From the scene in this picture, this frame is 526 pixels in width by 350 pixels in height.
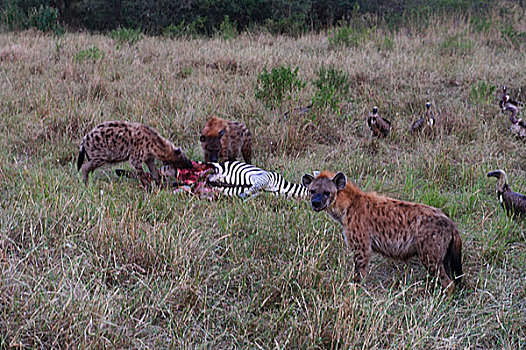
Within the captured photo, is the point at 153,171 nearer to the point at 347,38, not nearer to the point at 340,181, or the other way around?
the point at 340,181

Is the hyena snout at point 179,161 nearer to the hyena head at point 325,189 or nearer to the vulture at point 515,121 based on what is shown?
the hyena head at point 325,189

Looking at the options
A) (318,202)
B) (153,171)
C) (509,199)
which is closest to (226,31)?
(153,171)

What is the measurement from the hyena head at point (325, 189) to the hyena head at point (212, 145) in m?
2.39

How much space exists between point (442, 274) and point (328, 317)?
0.99 meters

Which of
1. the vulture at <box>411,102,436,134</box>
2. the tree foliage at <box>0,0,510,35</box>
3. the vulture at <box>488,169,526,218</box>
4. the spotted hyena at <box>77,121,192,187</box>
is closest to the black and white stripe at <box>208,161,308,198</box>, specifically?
the spotted hyena at <box>77,121,192,187</box>

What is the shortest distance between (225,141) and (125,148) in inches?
49.7

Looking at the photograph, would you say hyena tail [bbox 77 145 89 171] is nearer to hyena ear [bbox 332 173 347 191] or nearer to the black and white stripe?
the black and white stripe

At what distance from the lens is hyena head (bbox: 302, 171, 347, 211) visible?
4.31 meters

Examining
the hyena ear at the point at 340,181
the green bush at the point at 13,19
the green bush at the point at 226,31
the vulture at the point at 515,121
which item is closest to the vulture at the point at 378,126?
the vulture at the point at 515,121

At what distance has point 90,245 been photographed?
4.25m

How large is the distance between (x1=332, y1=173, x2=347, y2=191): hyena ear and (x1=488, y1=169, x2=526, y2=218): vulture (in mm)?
1787

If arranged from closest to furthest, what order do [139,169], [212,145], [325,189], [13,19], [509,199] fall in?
[325,189] < [509,199] < [139,169] < [212,145] < [13,19]

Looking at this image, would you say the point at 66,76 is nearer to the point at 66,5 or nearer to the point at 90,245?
the point at 90,245

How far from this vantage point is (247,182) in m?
6.21
